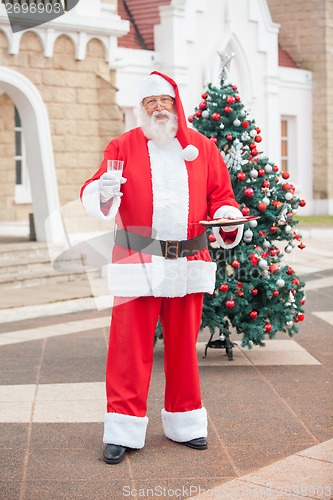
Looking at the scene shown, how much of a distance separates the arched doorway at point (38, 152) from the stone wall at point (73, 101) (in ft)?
0.41

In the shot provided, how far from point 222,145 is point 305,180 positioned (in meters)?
16.6

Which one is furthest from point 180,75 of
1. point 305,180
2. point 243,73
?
point 305,180

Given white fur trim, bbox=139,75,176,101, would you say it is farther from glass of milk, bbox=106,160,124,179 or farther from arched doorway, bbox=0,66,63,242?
arched doorway, bbox=0,66,63,242

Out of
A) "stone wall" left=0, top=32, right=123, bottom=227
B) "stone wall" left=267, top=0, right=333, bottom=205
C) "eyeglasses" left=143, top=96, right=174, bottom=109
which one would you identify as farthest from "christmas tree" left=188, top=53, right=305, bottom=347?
"stone wall" left=267, top=0, right=333, bottom=205

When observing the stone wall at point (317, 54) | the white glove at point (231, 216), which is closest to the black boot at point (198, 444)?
the white glove at point (231, 216)

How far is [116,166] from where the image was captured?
16.7 feet

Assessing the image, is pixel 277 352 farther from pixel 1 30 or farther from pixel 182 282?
pixel 1 30

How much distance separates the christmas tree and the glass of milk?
2.39 m

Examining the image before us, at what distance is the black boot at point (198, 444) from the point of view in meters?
5.38

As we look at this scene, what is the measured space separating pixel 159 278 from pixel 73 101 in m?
8.64

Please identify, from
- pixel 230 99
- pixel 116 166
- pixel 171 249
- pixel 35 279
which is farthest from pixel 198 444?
pixel 35 279

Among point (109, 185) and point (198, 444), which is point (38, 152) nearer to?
point (109, 185)

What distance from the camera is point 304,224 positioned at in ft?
66.6

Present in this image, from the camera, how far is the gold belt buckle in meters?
5.43
